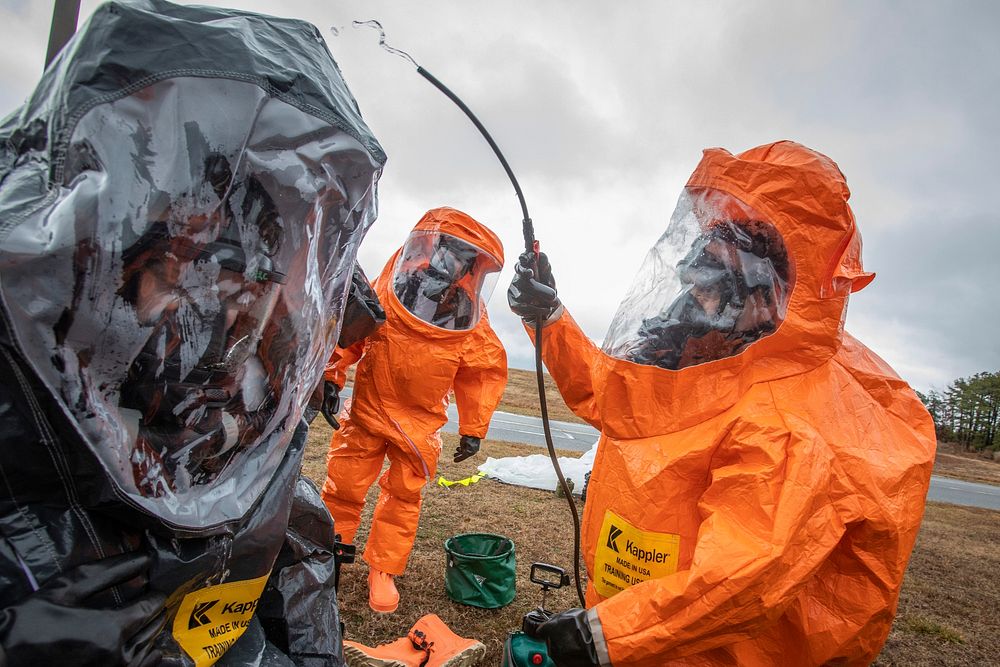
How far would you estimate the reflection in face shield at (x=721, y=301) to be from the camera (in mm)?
1843

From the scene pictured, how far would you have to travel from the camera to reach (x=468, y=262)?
3.64 meters

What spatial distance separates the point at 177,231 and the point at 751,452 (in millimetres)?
1628

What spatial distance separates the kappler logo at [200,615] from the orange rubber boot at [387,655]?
1.65m

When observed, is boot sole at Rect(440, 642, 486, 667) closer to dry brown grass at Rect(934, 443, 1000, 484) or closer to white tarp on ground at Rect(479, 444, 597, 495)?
white tarp on ground at Rect(479, 444, 597, 495)

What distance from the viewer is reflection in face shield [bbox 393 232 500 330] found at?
352 cm

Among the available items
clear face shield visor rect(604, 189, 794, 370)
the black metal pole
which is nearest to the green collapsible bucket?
clear face shield visor rect(604, 189, 794, 370)

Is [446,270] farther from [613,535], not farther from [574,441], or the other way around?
[574,441]

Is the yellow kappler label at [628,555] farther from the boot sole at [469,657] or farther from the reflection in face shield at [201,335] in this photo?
the reflection in face shield at [201,335]

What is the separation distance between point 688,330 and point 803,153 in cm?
69

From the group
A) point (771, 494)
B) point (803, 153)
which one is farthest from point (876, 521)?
point (803, 153)

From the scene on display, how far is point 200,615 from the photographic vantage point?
1132mm

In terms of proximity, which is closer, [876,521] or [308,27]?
[308,27]

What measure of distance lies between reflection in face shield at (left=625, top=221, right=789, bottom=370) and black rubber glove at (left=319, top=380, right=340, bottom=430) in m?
1.90

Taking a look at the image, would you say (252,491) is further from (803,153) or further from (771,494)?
(803,153)
